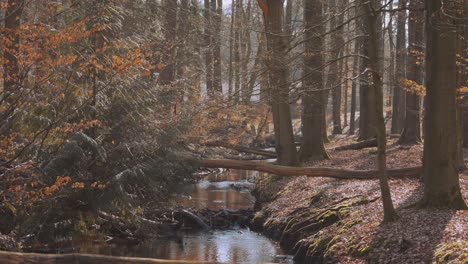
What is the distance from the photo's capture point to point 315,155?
754 inches

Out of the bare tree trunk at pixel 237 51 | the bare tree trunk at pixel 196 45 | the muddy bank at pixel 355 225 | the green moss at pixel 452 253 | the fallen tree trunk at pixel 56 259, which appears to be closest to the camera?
the fallen tree trunk at pixel 56 259

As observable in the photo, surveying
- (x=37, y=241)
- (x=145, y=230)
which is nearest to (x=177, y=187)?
(x=145, y=230)

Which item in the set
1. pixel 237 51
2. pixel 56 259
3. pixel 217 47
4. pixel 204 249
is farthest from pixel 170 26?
pixel 56 259

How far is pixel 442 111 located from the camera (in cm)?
963

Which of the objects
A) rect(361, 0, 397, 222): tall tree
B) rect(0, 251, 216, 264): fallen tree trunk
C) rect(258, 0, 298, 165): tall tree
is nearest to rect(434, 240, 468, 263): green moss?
rect(361, 0, 397, 222): tall tree

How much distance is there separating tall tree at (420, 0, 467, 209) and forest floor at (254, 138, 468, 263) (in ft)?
1.48

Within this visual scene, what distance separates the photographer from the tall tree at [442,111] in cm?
961

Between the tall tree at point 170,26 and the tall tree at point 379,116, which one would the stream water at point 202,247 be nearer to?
the tall tree at point 379,116

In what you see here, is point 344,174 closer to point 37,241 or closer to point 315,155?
point 315,155

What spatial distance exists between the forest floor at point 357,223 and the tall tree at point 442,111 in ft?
1.48

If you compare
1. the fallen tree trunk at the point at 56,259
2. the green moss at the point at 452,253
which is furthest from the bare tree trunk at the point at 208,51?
the green moss at the point at 452,253

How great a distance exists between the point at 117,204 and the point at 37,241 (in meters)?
1.78

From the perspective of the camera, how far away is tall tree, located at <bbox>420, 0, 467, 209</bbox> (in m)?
9.61

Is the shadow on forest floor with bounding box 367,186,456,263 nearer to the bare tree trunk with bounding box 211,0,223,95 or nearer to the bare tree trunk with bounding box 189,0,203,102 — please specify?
the bare tree trunk with bounding box 189,0,203,102
